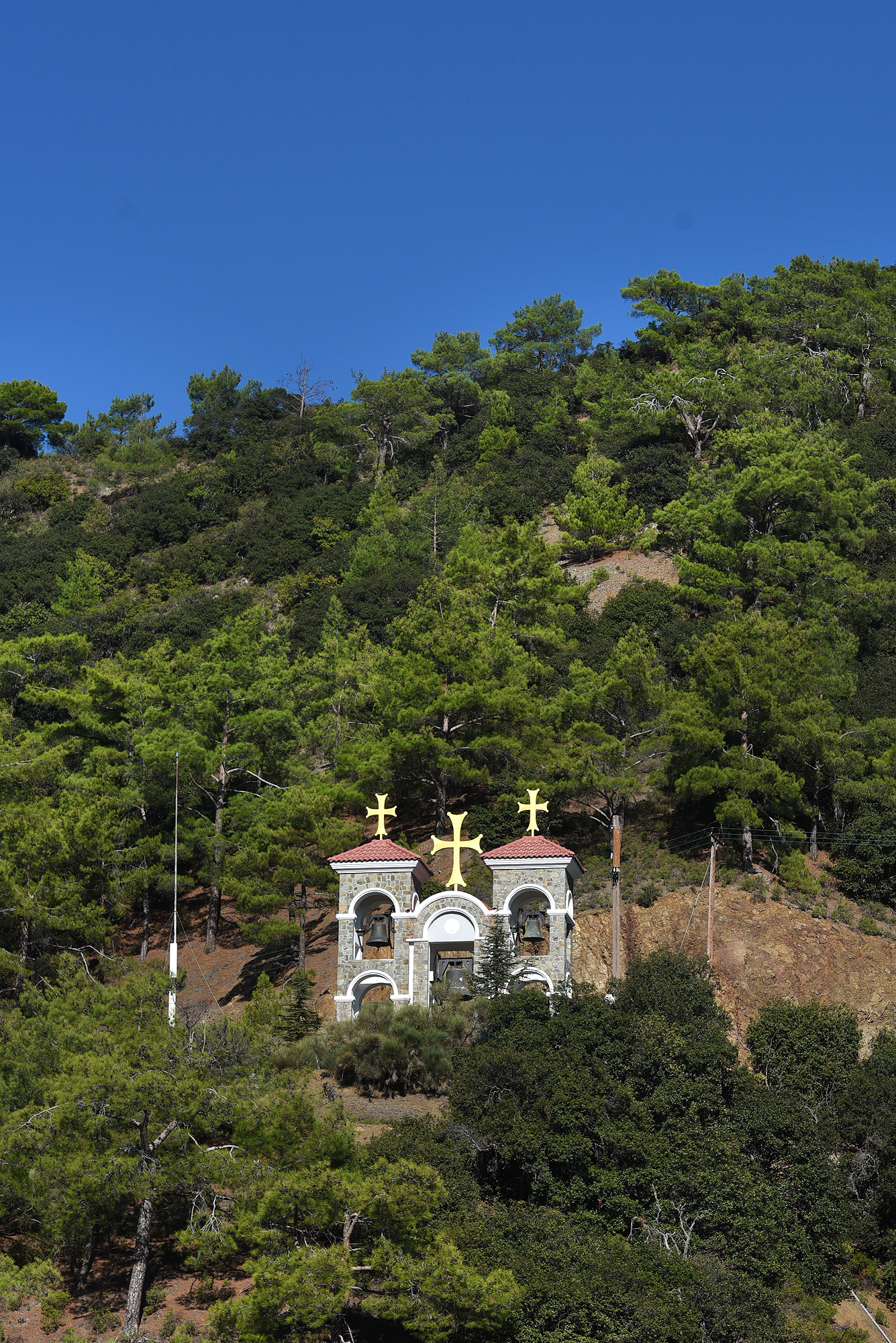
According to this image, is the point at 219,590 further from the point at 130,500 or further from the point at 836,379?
the point at 836,379

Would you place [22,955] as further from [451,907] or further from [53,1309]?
[53,1309]

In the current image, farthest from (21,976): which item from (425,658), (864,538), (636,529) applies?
(636,529)

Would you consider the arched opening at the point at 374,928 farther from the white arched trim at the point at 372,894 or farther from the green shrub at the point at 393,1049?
the green shrub at the point at 393,1049

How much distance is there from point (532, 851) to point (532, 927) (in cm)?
159

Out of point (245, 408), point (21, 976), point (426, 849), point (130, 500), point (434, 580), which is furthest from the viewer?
point (245, 408)

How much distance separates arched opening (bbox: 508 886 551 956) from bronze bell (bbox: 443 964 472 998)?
50.1 inches

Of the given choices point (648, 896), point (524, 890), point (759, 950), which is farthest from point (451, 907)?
point (759, 950)

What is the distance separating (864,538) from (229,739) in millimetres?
24477

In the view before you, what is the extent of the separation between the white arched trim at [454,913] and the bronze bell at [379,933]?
869 mm

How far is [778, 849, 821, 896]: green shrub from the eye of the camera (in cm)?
3406

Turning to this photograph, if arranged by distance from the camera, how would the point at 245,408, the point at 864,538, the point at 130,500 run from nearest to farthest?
the point at 864,538 < the point at 130,500 < the point at 245,408

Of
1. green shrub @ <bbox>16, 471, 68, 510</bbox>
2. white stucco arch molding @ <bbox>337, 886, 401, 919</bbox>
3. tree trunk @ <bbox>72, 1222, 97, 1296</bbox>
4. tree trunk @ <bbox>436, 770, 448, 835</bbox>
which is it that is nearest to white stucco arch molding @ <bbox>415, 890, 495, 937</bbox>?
white stucco arch molding @ <bbox>337, 886, 401, 919</bbox>

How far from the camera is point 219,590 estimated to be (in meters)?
69.6

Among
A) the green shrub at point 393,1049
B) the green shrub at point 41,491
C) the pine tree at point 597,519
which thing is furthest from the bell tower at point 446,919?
the green shrub at point 41,491
